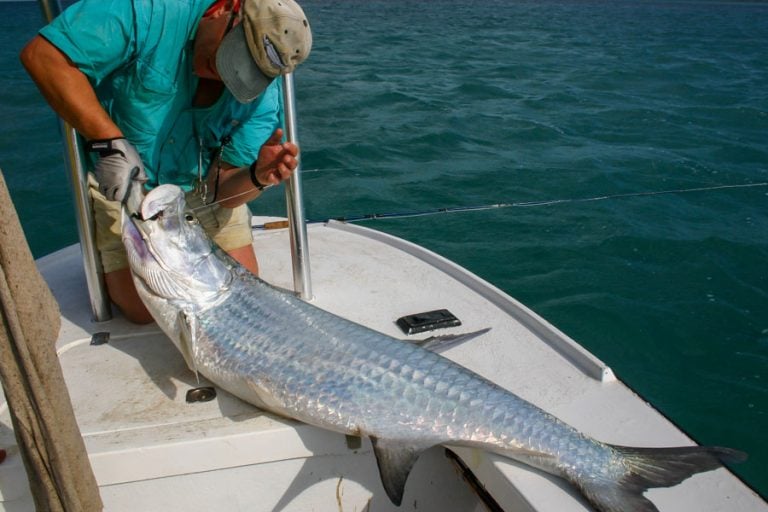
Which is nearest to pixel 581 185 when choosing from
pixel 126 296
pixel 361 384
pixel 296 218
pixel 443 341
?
pixel 296 218

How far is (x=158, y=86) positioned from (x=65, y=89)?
0.40m

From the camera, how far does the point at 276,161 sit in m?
2.56

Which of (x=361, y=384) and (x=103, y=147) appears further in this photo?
(x=103, y=147)

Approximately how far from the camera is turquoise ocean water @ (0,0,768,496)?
4.45 meters

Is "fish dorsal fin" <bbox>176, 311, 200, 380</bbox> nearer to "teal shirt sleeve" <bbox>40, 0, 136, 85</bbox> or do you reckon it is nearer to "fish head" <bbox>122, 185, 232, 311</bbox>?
"fish head" <bbox>122, 185, 232, 311</bbox>

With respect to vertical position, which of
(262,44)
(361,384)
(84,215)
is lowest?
(361,384)

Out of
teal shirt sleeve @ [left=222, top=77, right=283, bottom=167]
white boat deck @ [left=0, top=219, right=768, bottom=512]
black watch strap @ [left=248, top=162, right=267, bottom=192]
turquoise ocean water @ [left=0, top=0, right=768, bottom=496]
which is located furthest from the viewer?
turquoise ocean water @ [left=0, top=0, right=768, bottom=496]

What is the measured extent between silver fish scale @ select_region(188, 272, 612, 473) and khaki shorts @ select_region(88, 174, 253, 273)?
2.21 feet

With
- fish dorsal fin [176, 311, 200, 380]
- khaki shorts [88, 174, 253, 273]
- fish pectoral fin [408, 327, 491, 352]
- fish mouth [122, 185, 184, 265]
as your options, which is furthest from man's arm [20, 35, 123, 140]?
fish pectoral fin [408, 327, 491, 352]

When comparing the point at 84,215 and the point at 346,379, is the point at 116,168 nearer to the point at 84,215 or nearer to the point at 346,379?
the point at 84,215

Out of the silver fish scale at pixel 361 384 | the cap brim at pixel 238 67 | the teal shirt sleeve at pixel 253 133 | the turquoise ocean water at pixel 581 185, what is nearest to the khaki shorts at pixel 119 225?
the teal shirt sleeve at pixel 253 133

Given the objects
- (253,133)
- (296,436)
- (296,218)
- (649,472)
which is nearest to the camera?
(649,472)

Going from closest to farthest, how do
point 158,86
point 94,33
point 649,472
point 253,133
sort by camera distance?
point 649,472
point 94,33
point 158,86
point 253,133

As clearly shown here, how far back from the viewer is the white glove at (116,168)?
90.4 inches
